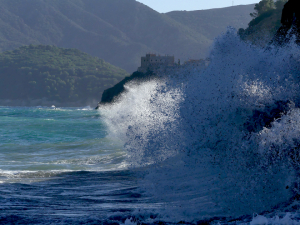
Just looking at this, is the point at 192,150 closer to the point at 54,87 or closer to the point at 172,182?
the point at 172,182

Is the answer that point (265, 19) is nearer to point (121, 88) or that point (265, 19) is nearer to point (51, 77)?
point (121, 88)

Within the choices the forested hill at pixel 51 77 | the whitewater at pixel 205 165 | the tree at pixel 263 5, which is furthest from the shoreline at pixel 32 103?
the whitewater at pixel 205 165

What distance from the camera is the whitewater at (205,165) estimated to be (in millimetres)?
5504

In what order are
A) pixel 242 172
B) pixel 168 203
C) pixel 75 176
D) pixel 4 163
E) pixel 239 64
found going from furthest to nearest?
pixel 4 163 < pixel 75 176 < pixel 239 64 < pixel 168 203 < pixel 242 172

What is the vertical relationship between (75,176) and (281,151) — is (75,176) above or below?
below

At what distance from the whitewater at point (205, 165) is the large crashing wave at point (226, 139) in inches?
0.7

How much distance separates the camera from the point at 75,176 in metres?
9.41

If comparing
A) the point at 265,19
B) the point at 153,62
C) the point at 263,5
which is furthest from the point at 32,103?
the point at 265,19

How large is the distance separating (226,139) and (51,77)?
145078 mm

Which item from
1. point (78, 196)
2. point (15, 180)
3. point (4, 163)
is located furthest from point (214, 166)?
point (4, 163)

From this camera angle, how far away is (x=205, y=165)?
22.8 ft

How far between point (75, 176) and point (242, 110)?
462 cm

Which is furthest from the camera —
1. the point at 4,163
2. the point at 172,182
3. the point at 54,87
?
the point at 54,87

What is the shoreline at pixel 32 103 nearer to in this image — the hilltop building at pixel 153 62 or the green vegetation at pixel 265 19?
the hilltop building at pixel 153 62
